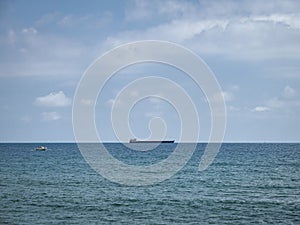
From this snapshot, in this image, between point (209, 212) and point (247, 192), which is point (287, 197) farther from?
point (209, 212)

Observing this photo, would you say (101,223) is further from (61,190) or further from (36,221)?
(61,190)

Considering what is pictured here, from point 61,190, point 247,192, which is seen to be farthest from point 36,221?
point 247,192

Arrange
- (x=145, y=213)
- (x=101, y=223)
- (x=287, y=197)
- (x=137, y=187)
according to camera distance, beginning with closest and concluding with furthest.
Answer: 1. (x=101, y=223)
2. (x=145, y=213)
3. (x=287, y=197)
4. (x=137, y=187)

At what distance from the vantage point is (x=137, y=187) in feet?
168

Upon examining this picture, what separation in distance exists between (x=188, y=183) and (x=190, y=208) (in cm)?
1775

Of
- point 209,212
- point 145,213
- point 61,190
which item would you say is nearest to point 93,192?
point 61,190

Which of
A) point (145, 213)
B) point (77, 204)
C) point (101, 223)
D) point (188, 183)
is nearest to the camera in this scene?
point (101, 223)

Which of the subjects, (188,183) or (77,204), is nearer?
(77,204)

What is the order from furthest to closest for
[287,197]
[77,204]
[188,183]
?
1. [188,183]
2. [287,197]
3. [77,204]

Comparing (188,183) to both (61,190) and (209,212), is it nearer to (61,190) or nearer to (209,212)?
(61,190)

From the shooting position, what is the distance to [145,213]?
35.9m

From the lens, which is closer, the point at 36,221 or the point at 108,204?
the point at 36,221

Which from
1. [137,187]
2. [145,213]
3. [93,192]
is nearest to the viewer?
[145,213]

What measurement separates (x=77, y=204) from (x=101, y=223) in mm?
7633
